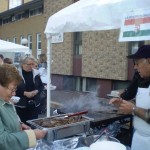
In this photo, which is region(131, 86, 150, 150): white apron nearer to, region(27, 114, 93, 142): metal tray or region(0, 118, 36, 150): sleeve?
region(27, 114, 93, 142): metal tray

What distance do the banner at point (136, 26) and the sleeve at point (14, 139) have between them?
139 centimetres

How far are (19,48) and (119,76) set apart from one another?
11.3 ft

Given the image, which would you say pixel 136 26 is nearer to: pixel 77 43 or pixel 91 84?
pixel 91 84

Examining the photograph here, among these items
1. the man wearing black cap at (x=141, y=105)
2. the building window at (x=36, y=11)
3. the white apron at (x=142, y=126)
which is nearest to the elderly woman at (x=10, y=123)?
the man wearing black cap at (x=141, y=105)

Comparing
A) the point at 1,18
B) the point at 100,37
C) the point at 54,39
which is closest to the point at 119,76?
the point at 100,37

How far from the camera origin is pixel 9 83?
193 centimetres

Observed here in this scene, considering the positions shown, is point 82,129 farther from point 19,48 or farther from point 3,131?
point 19,48

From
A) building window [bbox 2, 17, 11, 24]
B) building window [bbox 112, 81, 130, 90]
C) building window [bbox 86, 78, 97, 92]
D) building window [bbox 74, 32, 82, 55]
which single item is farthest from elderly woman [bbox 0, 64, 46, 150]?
building window [bbox 2, 17, 11, 24]

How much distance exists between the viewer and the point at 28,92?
4812mm

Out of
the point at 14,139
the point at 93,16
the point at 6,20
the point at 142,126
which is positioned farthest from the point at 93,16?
the point at 6,20

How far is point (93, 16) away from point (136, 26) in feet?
2.65

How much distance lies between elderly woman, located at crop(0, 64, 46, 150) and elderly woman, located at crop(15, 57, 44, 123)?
9.07 ft

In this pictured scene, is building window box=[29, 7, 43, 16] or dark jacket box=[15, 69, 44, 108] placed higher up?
building window box=[29, 7, 43, 16]

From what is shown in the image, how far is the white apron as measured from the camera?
2.62m
